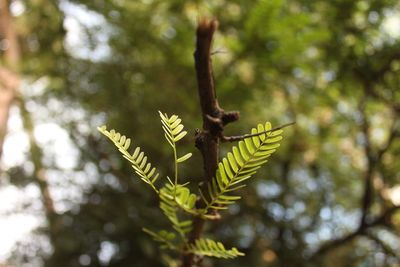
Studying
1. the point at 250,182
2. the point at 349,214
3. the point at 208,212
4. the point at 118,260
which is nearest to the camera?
the point at 208,212

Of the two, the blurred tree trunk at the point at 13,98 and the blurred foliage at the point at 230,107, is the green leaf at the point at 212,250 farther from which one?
the blurred tree trunk at the point at 13,98

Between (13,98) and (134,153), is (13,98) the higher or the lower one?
the higher one

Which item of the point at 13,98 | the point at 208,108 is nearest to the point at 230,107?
the point at 13,98

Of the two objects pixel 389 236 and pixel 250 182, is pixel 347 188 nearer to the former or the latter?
pixel 389 236

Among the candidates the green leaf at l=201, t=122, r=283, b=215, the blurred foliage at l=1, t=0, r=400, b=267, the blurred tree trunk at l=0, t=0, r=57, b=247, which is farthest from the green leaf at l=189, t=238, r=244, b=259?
the blurred tree trunk at l=0, t=0, r=57, b=247

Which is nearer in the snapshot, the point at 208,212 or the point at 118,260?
the point at 208,212

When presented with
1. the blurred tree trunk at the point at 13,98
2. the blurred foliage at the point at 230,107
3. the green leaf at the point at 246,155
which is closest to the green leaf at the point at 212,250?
the green leaf at the point at 246,155

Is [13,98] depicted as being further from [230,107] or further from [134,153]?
[134,153]

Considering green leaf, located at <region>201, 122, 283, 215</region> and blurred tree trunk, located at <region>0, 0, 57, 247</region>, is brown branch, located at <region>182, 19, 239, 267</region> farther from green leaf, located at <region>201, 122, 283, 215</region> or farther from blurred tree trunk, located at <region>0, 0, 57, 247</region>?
blurred tree trunk, located at <region>0, 0, 57, 247</region>

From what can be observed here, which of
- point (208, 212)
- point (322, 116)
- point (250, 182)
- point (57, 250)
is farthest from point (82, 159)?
point (208, 212)
